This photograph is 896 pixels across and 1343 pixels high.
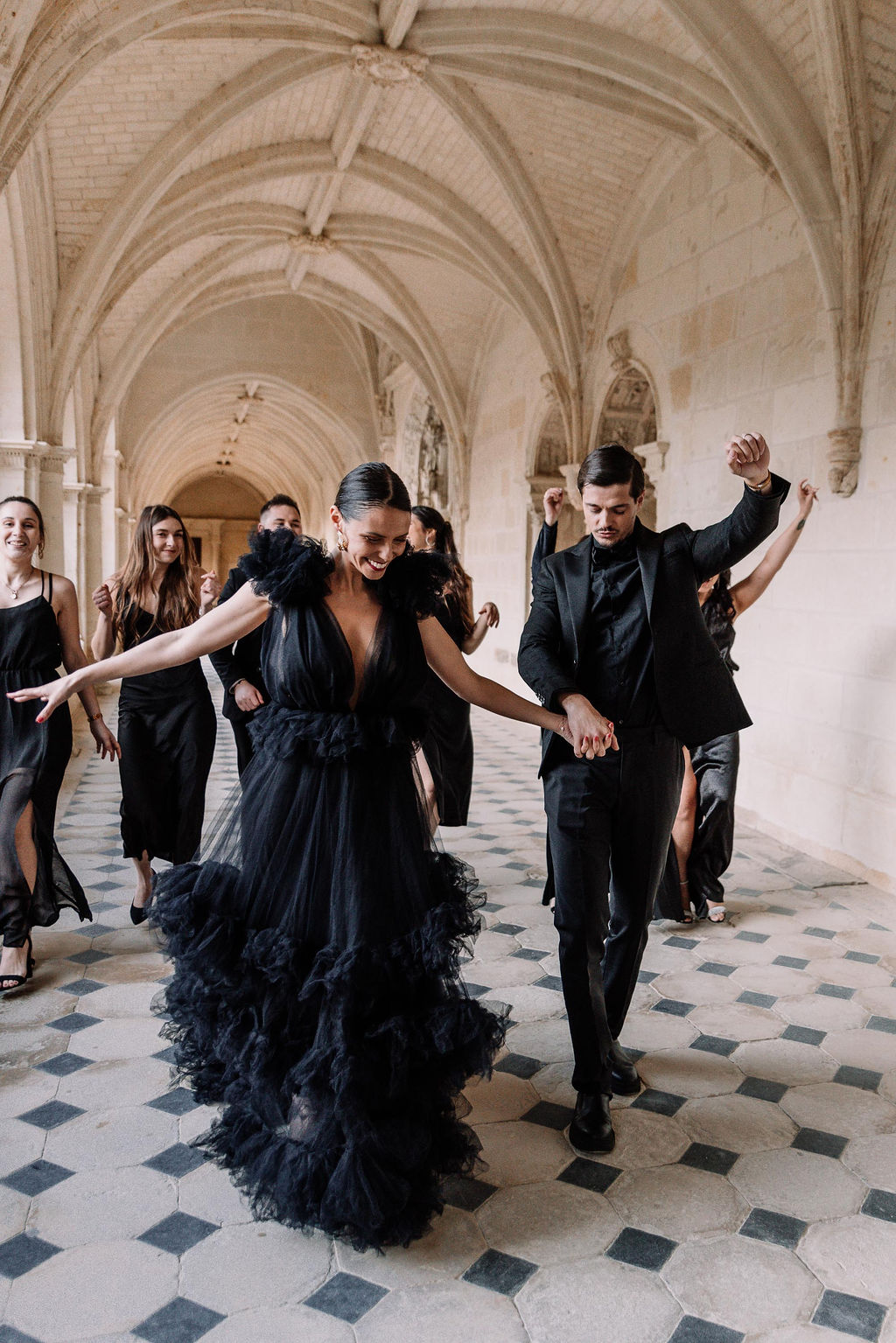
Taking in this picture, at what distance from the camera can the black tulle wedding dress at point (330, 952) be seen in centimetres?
217

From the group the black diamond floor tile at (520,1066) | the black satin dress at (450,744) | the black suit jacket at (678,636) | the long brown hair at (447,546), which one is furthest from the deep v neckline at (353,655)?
the long brown hair at (447,546)

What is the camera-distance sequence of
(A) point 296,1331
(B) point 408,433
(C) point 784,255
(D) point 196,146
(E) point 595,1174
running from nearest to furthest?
(A) point 296,1331 → (E) point 595,1174 → (C) point 784,255 → (D) point 196,146 → (B) point 408,433

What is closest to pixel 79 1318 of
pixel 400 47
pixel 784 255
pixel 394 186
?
pixel 784 255

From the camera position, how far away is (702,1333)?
2.00 meters

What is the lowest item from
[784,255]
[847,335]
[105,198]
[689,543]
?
[689,543]

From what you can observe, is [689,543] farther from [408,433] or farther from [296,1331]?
[408,433]

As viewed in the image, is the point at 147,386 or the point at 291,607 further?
the point at 147,386

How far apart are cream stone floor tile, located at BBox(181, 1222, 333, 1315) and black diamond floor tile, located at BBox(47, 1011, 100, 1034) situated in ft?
4.21

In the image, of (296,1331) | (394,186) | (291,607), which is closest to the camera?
(296,1331)

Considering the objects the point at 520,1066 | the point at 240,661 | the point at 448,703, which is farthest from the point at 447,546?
the point at 520,1066

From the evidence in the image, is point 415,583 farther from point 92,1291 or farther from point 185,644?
point 92,1291

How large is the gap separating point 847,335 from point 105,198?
663 cm

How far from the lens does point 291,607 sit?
236cm

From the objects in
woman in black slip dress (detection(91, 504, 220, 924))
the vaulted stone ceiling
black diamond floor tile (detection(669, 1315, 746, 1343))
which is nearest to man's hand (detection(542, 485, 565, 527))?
woman in black slip dress (detection(91, 504, 220, 924))
